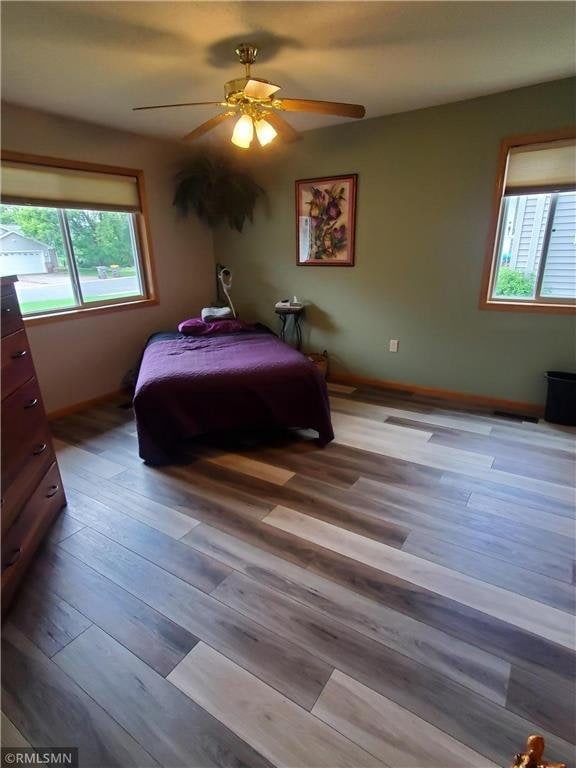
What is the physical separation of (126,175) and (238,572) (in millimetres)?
3546

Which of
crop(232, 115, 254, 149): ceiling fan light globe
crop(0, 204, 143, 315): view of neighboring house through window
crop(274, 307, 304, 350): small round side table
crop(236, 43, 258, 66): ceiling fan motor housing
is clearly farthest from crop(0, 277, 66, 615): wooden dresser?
crop(274, 307, 304, 350): small round side table

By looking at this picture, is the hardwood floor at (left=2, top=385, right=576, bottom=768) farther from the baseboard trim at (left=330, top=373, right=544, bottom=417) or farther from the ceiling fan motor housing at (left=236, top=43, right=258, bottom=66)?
the ceiling fan motor housing at (left=236, top=43, right=258, bottom=66)

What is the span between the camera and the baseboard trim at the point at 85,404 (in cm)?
328

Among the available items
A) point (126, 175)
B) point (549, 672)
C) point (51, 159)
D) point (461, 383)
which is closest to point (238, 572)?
point (549, 672)

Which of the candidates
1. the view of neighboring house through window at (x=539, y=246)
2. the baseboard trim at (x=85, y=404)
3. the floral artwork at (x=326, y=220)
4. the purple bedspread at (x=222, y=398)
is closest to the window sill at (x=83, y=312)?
the baseboard trim at (x=85, y=404)

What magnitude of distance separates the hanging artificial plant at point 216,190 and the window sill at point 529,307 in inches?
101

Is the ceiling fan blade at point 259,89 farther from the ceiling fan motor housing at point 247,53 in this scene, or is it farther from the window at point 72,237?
the window at point 72,237

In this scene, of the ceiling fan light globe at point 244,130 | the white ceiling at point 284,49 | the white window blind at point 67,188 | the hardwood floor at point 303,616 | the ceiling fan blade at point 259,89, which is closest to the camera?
the hardwood floor at point 303,616

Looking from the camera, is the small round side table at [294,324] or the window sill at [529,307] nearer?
the window sill at [529,307]

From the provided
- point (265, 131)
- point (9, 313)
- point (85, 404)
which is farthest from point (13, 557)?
point (265, 131)

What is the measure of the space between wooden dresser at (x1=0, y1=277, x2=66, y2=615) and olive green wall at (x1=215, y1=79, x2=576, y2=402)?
282 cm

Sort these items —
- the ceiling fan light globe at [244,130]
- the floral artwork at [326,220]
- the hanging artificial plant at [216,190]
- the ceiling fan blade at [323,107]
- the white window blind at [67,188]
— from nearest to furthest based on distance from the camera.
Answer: the ceiling fan blade at [323,107], the ceiling fan light globe at [244,130], the white window blind at [67,188], the floral artwork at [326,220], the hanging artificial plant at [216,190]

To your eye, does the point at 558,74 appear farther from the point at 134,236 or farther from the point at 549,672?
the point at 134,236

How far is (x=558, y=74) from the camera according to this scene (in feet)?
8.14
